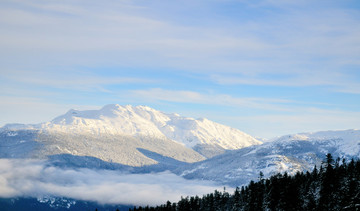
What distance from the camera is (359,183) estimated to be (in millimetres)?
159500

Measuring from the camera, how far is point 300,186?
645 ft

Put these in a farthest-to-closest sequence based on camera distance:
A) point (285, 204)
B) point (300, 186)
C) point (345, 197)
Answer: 1. point (300, 186)
2. point (285, 204)
3. point (345, 197)

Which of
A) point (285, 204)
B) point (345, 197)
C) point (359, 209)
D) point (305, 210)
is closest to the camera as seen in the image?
point (359, 209)

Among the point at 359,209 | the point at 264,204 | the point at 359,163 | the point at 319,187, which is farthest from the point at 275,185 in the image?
the point at 359,209

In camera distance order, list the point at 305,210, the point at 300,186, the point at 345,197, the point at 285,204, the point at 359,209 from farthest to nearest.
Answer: the point at 300,186, the point at 285,204, the point at 305,210, the point at 345,197, the point at 359,209

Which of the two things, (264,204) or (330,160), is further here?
(264,204)

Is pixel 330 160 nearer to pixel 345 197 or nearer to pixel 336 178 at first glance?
pixel 336 178

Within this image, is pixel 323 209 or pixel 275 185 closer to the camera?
pixel 323 209

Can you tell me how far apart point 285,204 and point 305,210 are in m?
12.3

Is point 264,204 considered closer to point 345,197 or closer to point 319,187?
point 319,187

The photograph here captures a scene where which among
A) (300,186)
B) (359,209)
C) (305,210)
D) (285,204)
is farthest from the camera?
(300,186)

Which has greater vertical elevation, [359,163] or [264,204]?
[359,163]

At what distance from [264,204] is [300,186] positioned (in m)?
17.8

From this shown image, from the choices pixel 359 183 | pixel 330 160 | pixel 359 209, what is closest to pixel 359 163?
pixel 330 160
